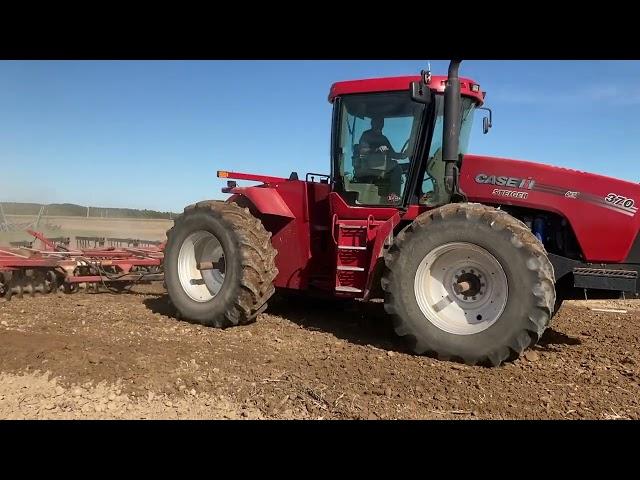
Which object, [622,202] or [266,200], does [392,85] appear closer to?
[266,200]

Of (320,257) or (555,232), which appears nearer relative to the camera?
(555,232)

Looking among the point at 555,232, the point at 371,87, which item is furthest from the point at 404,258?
the point at 371,87

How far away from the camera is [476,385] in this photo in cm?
379

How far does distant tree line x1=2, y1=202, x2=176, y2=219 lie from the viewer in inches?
1331

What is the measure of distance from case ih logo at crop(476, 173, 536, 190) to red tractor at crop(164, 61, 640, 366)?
0.01 m

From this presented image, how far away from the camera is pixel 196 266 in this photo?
6180 millimetres

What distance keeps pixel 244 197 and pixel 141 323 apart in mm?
1836

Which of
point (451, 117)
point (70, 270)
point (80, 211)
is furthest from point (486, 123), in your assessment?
point (80, 211)

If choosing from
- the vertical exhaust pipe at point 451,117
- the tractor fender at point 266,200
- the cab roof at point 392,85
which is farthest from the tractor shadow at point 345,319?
the cab roof at point 392,85

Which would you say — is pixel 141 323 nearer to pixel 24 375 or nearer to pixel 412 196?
pixel 24 375

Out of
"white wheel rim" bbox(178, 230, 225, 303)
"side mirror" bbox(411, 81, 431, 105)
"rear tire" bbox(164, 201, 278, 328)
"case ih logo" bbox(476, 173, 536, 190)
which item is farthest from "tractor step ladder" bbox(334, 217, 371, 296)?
"white wheel rim" bbox(178, 230, 225, 303)

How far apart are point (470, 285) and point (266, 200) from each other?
2531 millimetres

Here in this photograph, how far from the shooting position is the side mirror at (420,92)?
4887 mm

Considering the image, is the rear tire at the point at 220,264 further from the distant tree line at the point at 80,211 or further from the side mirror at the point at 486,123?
the distant tree line at the point at 80,211
